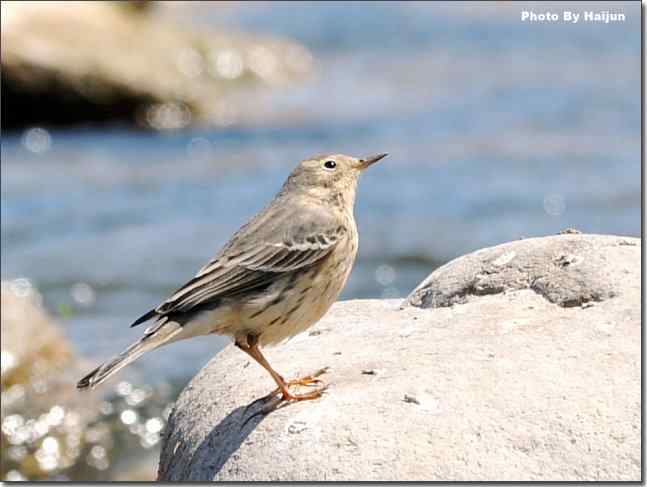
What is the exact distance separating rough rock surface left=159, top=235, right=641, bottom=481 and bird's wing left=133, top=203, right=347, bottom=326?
60 centimetres

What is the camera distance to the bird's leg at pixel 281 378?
6949 millimetres

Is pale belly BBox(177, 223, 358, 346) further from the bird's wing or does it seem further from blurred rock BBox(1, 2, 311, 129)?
blurred rock BBox(1, 2, 311, 129)

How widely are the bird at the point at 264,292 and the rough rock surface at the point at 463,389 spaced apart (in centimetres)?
34

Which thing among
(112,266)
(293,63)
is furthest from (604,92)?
(112,266)

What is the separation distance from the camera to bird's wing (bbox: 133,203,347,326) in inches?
283

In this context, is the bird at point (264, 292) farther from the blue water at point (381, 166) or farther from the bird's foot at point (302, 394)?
the blue water at point (381, 166)

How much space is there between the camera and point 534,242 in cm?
787

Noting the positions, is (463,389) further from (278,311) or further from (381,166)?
(381,166)

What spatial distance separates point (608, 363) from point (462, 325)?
988 mm

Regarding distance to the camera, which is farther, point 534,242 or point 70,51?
point 70,51

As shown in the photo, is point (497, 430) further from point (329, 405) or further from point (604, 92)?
point (604, 92)

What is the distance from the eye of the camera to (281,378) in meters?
7.10

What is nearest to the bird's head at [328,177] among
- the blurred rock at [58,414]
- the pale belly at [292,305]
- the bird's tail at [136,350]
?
the pale belly at [292,305]

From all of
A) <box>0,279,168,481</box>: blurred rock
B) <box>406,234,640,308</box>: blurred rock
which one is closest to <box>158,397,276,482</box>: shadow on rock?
<box>406,234,640,308</box>: blurred rock
